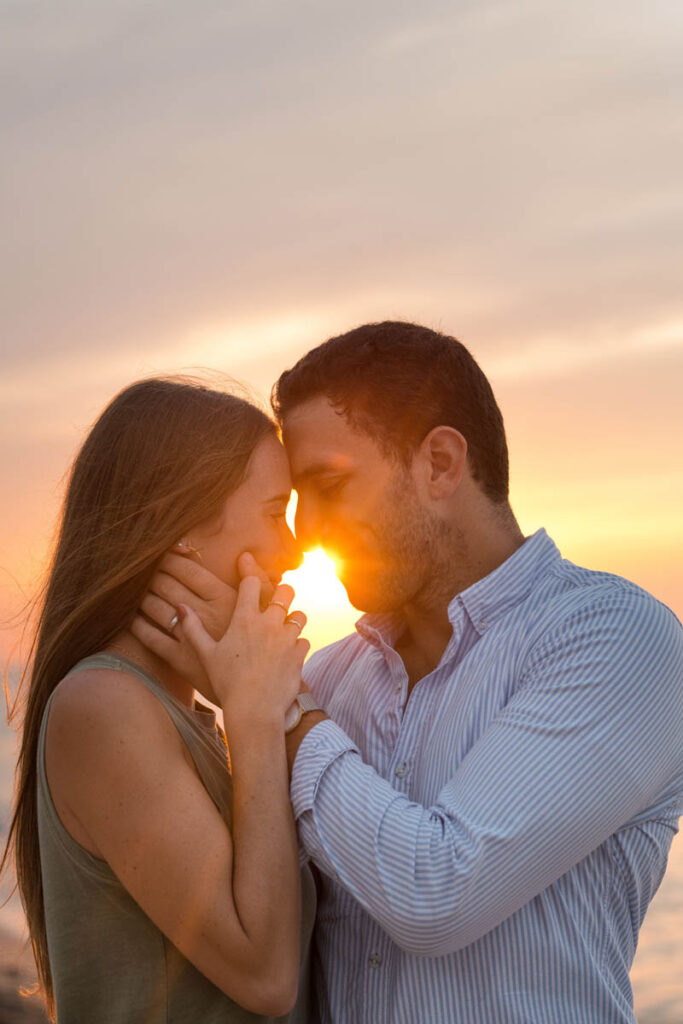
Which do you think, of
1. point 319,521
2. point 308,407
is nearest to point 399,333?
point 308,407

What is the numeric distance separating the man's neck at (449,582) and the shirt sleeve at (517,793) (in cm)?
73

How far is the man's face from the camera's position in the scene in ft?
11.5

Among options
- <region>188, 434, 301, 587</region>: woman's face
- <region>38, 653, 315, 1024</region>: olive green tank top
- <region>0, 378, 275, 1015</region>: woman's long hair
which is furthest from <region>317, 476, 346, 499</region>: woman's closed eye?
<region>38, 653, 315, 1024</region>: olive green tank top

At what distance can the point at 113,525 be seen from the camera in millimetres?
2975

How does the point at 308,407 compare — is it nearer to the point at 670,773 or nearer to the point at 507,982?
the point at 670,773

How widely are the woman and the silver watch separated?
0.07 m

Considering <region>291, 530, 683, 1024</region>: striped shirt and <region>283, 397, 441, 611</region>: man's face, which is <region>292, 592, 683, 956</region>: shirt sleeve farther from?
<region>283, 397, 441, 611</region>: man's face

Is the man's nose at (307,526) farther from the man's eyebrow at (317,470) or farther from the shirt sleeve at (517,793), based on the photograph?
the shirt sleeve at (517,793)

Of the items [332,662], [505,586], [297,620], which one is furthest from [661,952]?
[297,620]

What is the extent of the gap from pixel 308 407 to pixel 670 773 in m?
1.65

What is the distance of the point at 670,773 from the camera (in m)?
2.80

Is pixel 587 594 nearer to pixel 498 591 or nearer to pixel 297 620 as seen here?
pixel 498 591

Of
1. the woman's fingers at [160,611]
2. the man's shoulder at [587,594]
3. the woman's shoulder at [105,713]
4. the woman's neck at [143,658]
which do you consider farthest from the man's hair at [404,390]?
the woman's shoulder at [105,713]

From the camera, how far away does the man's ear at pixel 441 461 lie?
3.58m
